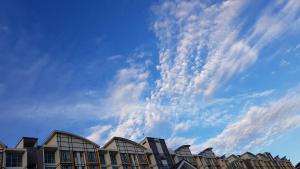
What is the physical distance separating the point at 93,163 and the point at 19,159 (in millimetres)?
11800

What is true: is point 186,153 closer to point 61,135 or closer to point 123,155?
point 123,155

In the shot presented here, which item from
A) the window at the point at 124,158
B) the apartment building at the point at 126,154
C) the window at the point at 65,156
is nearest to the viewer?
the window at the point at 65,156

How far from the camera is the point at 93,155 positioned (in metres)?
44.1

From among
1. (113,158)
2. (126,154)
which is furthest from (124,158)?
(113,158)

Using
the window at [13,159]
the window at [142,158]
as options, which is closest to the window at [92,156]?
the window at [13,159]

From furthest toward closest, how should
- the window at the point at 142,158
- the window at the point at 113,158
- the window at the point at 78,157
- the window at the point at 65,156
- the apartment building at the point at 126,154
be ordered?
1. the window at the point at 142,158
2. the apartment building at the point at 126,154
3. the window at the point at 113,158
4. the window at the point at 78,157
5. the window at the point at 65,156

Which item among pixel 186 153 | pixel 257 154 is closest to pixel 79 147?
pixel 186 153

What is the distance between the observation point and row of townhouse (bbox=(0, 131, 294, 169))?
1417 inches

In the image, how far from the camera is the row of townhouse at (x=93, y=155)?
36.0 m

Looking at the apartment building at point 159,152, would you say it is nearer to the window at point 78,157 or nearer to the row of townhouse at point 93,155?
the row of townhouse at point 93,155

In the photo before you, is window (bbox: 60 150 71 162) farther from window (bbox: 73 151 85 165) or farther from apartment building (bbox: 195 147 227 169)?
apartment building (bbox: 195 147 227 169)

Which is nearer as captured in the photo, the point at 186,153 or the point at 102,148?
the point at 102,148

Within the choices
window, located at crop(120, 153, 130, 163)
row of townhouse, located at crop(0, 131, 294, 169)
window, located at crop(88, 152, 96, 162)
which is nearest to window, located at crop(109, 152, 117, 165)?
row of townhouse, located at crop(0, 131, 294, 169)

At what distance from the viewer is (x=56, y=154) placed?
39.7 metres
